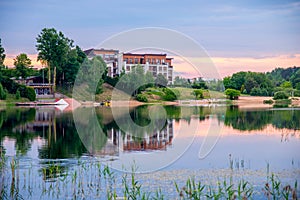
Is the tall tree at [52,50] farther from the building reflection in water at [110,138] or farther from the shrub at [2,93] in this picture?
the building reflection in water at [110,138]

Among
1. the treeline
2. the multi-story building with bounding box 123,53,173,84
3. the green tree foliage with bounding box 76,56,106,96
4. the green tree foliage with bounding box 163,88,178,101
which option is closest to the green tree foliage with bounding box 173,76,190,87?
the green tree foliage with bounding box 163,88,178,101

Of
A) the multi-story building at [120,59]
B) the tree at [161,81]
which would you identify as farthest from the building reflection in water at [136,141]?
the multi-story building at [120,59]

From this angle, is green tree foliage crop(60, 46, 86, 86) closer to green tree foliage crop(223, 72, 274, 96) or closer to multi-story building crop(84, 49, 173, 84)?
multi-story building crop(84, 49, 173, 84)

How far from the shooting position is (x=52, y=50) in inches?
2256

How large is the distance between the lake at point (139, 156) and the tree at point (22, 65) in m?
30.1

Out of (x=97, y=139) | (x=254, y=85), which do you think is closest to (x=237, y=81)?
(x=254, y=85)

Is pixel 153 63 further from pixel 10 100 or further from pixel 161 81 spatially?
pixel 10 100

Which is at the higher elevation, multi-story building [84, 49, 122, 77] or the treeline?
multi-story building [84, 49, 122, 77]

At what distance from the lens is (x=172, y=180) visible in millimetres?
11148

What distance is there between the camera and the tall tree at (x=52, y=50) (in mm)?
57250

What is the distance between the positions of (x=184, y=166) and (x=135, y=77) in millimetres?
36131

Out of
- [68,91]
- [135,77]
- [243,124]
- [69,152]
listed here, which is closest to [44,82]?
[68,91]

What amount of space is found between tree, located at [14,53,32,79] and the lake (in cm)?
3012

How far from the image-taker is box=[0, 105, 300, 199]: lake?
10.8 metres
